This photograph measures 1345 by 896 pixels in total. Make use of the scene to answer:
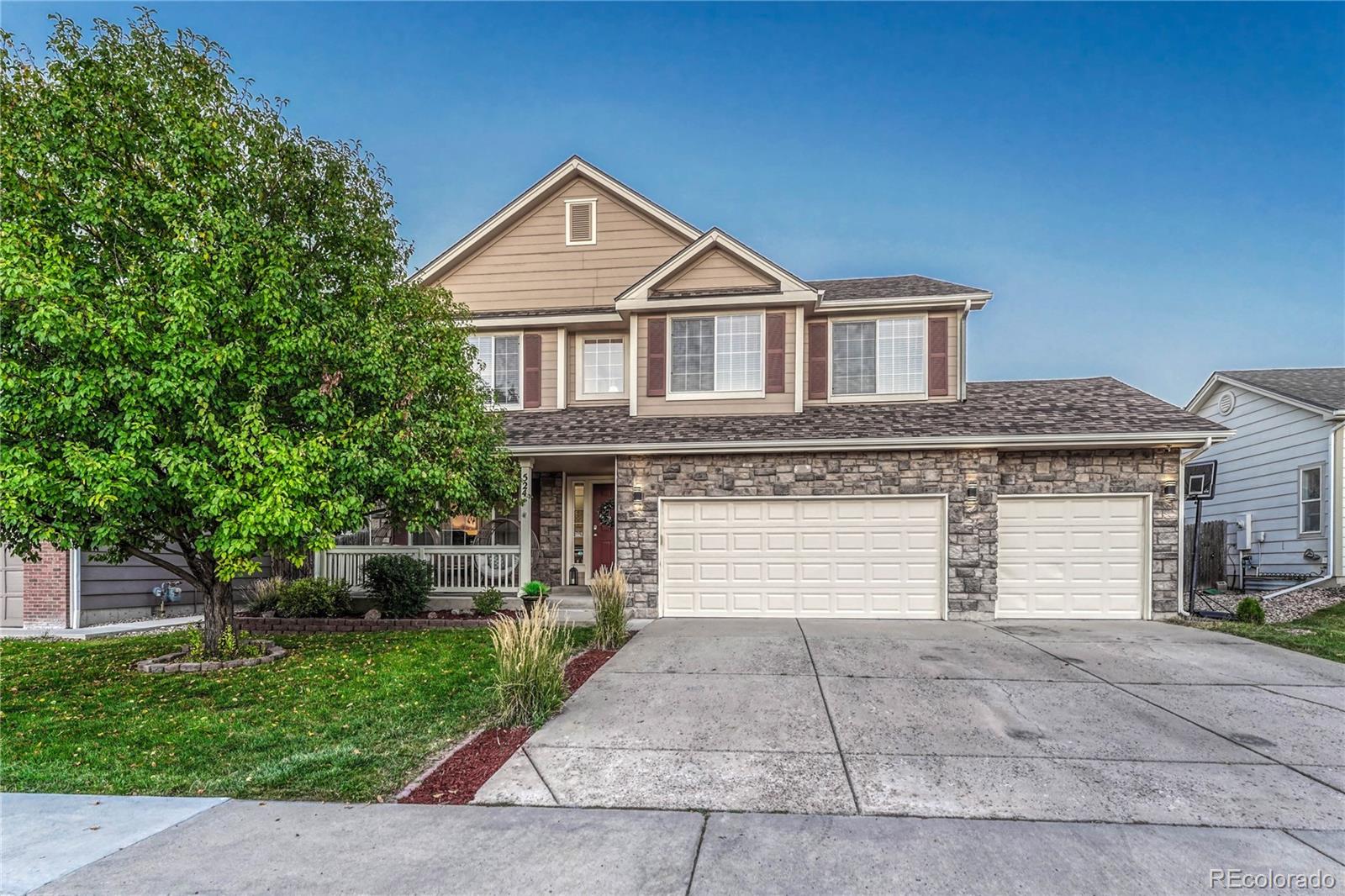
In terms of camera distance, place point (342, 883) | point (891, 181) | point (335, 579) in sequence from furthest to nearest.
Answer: point (891, 181) < point (335, 579) < point (342, 883)

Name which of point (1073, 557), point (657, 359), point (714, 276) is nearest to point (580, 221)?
point (714, 276)

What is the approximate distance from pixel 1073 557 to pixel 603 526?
327 inches

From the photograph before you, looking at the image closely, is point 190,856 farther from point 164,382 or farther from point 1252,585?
point 1252,585

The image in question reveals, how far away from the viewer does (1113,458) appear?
10328 mm

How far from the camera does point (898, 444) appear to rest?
1027cm

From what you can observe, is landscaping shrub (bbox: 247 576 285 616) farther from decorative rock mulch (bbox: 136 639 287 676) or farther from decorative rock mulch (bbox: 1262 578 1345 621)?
decorative rock mulch (bbox: 1262 578 1345 621)

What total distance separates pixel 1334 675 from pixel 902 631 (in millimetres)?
4422

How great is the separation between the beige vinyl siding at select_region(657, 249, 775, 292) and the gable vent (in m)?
2.67

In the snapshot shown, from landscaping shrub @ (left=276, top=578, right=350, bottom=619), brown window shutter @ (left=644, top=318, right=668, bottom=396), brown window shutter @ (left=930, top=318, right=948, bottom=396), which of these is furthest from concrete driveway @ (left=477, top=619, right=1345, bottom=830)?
landscaping shrub @ (left=276, top=578, right=350, bottom=619)

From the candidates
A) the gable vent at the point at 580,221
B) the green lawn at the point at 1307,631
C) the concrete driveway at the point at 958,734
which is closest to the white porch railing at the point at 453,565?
the concrete driveway at the point at 958,734

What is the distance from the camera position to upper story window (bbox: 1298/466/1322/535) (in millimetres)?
12859

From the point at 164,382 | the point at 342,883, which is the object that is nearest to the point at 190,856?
the point at 342,883

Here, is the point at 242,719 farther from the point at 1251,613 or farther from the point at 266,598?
the point at 1251,613

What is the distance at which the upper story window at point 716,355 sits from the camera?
12023 mm
